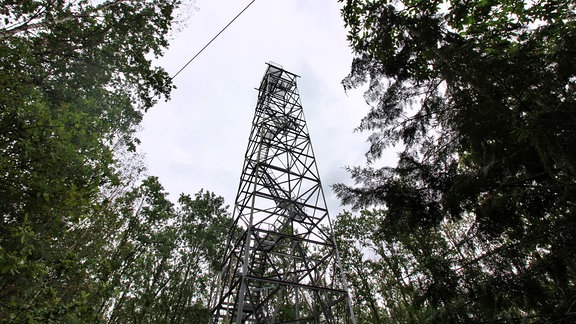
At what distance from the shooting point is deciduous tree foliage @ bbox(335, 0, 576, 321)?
211cm

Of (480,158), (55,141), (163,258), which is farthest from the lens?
(163,258)

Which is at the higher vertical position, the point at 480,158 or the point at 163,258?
the point at 163,258

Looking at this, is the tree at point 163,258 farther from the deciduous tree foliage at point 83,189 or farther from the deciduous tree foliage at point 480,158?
the deciduous tree foliage at point 480,158

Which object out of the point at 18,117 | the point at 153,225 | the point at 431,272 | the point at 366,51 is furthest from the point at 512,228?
the point at 153,225

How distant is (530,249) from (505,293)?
21.7 inches

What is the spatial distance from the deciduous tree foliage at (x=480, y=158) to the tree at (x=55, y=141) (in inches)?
164

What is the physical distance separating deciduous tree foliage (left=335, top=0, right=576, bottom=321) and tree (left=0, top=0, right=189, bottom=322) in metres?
4.16

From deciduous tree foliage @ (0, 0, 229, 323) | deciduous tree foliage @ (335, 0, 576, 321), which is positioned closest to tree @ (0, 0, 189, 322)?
deciduous tree foliage @ (0, 0, 229, 323)

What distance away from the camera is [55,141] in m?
4.19

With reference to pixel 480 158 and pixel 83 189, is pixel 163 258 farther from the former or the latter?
pixel 480 158

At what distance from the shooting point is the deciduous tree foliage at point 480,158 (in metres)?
2.11

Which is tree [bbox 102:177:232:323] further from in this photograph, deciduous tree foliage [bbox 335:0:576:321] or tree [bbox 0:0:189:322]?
deciduous tree foliage [bbox 335:0:576:321]

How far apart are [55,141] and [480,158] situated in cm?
611

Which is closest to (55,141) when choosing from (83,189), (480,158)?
(83,189)
